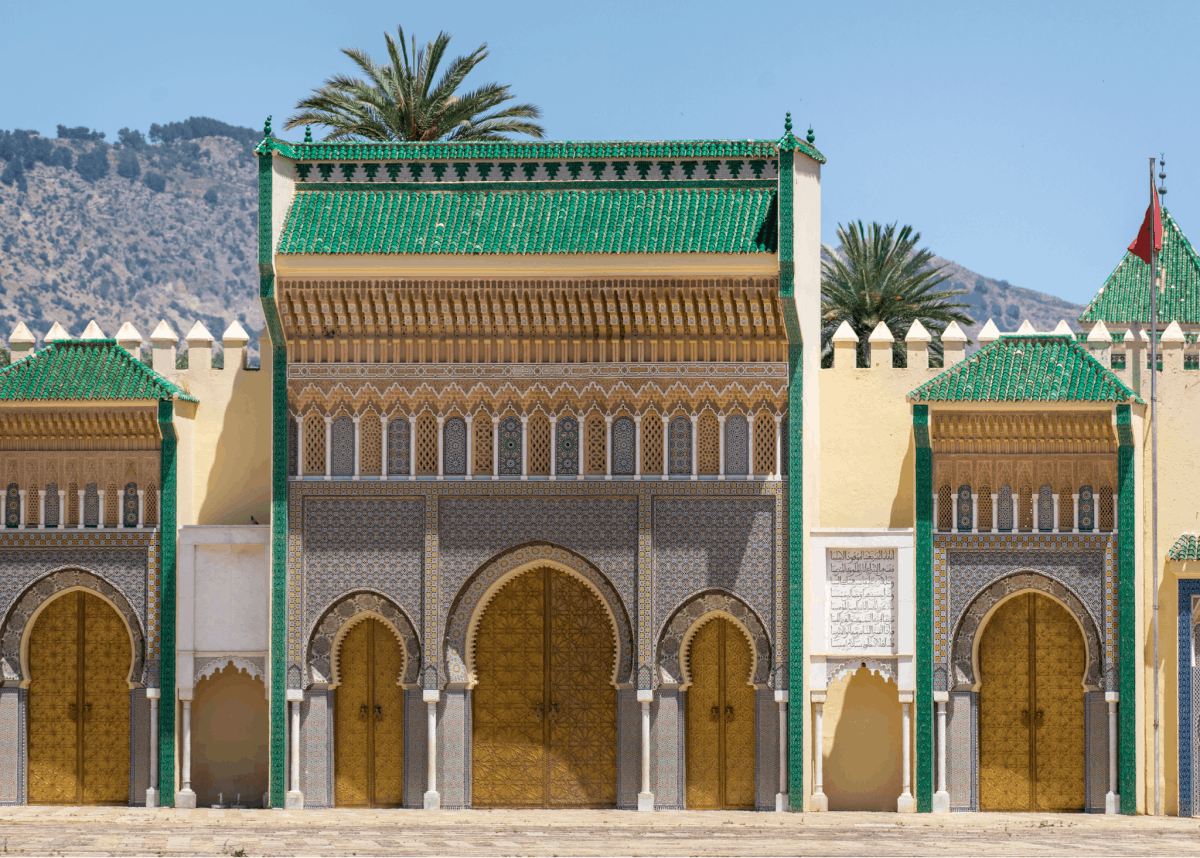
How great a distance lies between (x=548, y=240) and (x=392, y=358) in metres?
2.36

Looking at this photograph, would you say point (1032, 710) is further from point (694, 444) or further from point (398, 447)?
point (398, 447)

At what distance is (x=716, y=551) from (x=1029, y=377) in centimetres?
420

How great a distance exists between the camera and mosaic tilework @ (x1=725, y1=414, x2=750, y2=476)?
19.4m

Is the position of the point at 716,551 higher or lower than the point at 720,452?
lower

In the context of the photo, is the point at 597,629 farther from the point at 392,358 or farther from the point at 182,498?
the point at 182,498

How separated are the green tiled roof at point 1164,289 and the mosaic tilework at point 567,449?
10.7 metres

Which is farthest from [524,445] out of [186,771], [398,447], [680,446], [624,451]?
[186,771]

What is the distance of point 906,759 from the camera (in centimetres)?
1922

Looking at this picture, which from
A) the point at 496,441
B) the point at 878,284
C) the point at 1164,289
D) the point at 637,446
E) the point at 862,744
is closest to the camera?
the point at 637,446

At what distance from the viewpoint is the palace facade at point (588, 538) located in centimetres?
1919

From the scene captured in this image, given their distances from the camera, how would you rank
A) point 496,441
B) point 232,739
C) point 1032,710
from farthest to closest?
1. point 232,739
2. point 496,441
3. point 1032,710

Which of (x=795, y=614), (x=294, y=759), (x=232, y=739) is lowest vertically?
(x=294, y=759)

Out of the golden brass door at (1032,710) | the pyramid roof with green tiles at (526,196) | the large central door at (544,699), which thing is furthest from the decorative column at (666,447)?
the golden brass door at (1032,710)

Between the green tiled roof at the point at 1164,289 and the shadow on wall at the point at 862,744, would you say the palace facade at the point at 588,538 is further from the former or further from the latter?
the green tiled roof at the point at 1164,289
